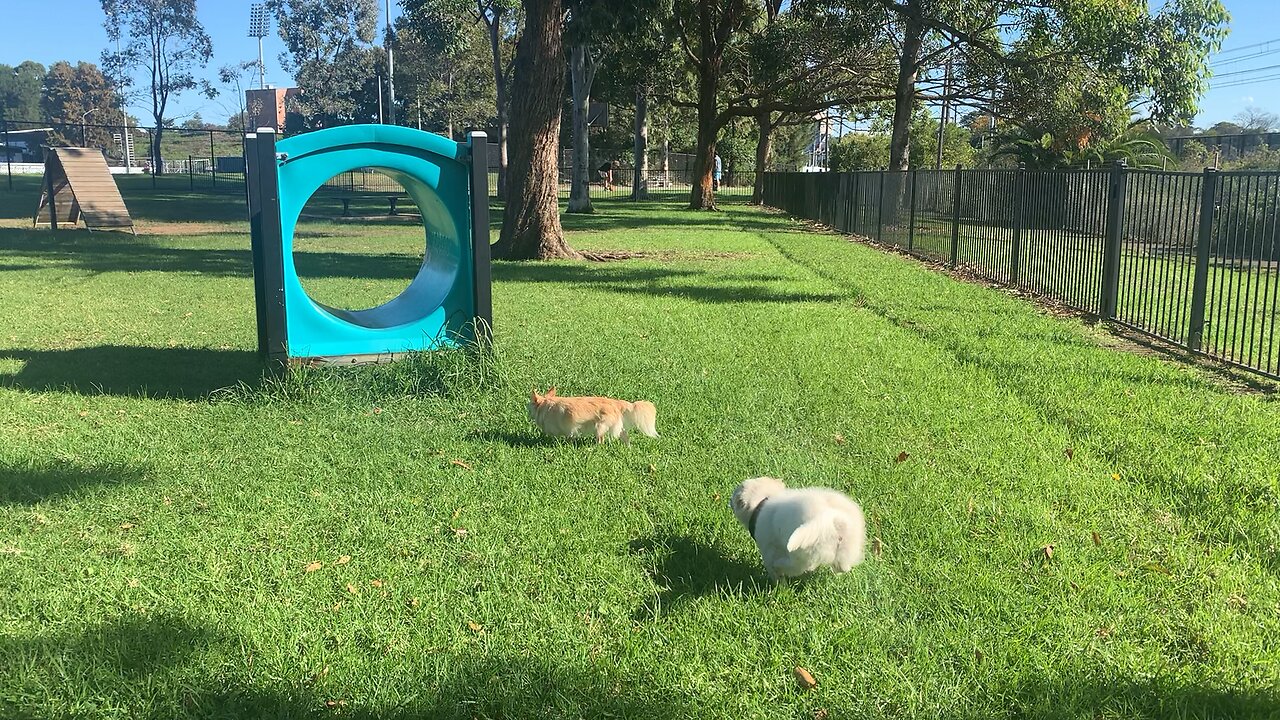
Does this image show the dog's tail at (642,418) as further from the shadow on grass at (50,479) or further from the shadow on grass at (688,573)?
the shadow on grass at (50,479)

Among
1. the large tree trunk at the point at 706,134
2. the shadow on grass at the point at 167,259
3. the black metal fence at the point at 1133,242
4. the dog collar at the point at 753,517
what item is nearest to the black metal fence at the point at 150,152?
the shadow on grass at the point at 167,259

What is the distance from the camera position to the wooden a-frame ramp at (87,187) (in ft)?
60.6

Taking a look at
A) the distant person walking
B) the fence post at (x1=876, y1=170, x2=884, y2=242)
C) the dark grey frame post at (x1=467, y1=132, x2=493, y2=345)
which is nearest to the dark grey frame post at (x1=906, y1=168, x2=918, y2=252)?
the fence post at (x1=876, y1=170, x2=884, y2=242)

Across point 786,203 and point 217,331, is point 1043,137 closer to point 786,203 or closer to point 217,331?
point 786,203

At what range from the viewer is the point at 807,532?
304 cm

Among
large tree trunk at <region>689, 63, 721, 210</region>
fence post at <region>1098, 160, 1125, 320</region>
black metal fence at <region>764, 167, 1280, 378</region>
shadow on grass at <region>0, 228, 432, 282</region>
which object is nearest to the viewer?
black metal fence at <region>764, 167, 1280, 378</region>

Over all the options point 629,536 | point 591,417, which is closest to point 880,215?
point 591,417

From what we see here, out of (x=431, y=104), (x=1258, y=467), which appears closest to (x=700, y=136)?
(x=1258, y=467)

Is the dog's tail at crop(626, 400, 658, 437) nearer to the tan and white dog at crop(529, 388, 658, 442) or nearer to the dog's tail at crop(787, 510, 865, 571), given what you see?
the tan and white dog at crop(529, 388, 658, 442)

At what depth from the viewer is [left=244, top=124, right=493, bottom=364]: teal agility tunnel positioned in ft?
18.9

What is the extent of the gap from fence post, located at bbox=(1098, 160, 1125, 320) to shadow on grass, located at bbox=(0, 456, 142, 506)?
330 inches

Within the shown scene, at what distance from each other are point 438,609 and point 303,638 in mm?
434

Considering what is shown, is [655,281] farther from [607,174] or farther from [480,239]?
[607,174]

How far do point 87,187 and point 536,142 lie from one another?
33.1 ft
